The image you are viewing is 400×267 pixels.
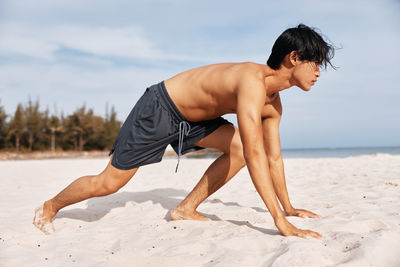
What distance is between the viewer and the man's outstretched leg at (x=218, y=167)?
97.3 inches

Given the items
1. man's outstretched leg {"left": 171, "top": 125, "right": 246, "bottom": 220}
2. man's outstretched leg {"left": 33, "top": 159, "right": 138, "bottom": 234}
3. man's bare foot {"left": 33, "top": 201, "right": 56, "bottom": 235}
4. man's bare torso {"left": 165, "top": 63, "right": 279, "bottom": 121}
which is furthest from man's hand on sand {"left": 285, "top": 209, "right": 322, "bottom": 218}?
man's bare foot {"left": 33, "top": 201, "right": 56, "bottom": 235}

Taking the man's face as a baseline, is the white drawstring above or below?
below

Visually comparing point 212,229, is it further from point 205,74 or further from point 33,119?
point 33,119

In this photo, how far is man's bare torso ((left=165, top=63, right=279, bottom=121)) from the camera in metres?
2.04

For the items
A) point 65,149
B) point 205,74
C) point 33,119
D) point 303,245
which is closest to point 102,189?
point 205,74

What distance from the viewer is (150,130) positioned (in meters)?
2.31

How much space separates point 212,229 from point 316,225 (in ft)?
2.30

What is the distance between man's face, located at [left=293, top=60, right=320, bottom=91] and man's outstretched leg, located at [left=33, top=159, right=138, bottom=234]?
1352 millimetres

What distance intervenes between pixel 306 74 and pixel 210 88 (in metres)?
0.66

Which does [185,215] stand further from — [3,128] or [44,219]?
[3,128]

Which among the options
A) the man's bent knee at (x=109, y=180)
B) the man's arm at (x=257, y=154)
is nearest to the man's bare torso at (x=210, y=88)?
the man's arm at (x=257, y=154)

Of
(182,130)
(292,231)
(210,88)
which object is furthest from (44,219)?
(292,231)

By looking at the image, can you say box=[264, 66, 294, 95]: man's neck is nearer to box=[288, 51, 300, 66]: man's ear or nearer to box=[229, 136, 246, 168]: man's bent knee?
box=[288, 51, 300, 66]: man's ear

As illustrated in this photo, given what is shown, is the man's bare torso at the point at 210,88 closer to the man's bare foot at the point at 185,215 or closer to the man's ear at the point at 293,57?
the man's ear at the point at 293,57
